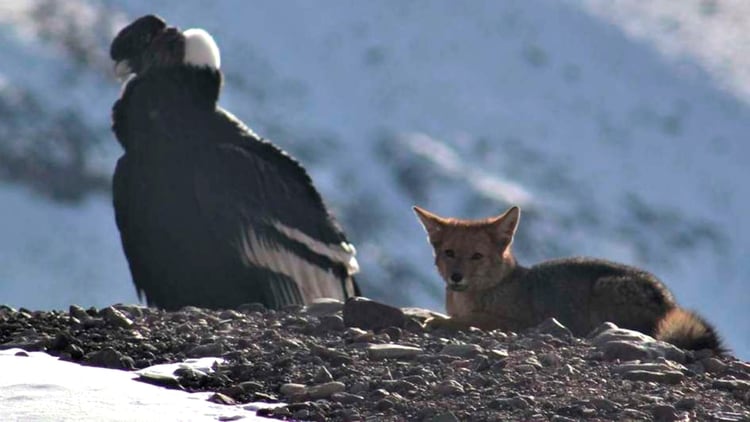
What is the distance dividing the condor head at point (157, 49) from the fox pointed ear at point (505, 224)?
189 inches

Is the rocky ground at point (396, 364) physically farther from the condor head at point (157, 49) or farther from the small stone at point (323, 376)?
the condor head at point (157, 49)

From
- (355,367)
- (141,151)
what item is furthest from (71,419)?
(141,151)

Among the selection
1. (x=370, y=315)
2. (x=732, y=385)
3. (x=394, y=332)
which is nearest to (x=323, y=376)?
(x=394, y=332)

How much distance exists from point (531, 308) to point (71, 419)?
484cm

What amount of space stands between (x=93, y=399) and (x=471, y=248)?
169 inches

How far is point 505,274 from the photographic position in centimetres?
1060

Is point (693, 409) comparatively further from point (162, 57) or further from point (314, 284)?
point (162, 57)

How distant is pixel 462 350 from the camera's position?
7828 mm

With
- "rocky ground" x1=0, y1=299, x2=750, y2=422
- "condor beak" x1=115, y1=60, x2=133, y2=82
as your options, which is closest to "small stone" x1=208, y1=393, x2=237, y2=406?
"rocky ground" x1=0, y1=299, x2=750, y2=422

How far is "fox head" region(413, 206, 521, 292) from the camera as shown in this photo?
1037 cm

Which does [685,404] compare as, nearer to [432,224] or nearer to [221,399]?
[221,399]

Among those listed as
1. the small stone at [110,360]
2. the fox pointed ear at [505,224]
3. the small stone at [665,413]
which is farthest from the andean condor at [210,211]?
the small stone at [665,413]

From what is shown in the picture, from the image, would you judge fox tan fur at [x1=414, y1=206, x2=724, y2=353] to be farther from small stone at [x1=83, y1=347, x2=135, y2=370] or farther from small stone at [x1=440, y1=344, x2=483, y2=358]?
small stone at [x1=83, y1=347, x2=135, y2=370]

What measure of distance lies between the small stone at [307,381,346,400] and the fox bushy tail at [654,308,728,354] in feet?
8.83
